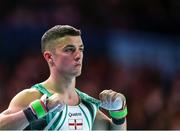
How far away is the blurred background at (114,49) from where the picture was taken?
7828 millimetres

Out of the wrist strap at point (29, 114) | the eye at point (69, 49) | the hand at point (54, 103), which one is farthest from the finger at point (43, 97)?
Answer: the eye at point (69, 49)

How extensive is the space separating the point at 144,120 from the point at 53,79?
3610 mm

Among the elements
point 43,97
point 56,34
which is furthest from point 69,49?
point 43,97

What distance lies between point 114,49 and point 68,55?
4348 mm

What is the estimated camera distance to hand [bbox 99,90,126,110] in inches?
177

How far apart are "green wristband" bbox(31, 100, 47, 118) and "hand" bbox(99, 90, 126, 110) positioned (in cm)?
65

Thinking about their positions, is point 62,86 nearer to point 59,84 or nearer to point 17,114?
point 59,84

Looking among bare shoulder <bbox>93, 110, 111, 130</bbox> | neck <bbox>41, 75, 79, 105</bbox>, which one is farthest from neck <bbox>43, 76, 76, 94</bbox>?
bare shoulder <bbox>93, 110, 111, 130</bbox>

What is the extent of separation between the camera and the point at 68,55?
167 inches

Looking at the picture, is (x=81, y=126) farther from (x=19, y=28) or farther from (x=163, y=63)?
(x=163, y=63)

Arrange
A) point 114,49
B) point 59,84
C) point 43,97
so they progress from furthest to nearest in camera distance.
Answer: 1. point 114,49
2. point 59,84
3. point 43,97

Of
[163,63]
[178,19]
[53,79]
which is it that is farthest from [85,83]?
[53,79]

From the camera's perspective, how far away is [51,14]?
8594mm

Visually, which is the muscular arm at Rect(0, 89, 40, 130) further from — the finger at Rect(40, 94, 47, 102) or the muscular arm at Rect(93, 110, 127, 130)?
the muscular arm at Rect(93, 110, 127, 130)
